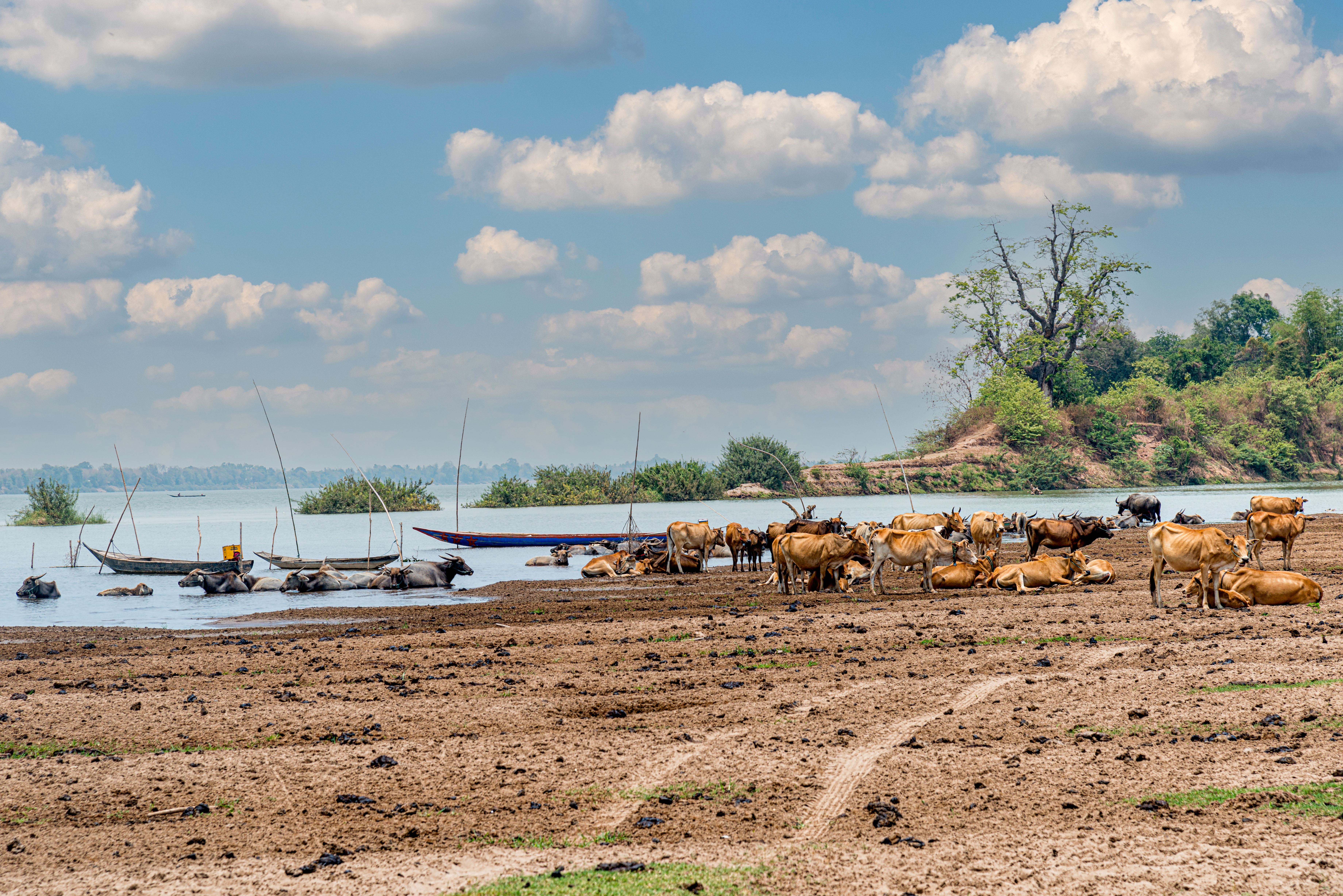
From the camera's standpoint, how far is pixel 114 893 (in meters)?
6.37

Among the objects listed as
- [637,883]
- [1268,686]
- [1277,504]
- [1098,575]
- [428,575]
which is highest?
[1277,504]

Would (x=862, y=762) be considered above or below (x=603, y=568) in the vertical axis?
below

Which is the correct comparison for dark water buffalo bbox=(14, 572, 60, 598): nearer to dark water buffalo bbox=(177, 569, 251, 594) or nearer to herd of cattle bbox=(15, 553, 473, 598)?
herd of cattle bbox=(15, 553, 473, 598)

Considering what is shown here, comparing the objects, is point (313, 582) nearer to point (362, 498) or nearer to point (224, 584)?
point (224, 584)

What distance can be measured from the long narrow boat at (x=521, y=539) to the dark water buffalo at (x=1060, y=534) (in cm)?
1348

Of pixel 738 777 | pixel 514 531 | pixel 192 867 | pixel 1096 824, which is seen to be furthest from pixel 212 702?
pixel 514 531

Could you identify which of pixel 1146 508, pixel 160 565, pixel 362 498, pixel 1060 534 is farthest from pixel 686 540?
pixel 362 498

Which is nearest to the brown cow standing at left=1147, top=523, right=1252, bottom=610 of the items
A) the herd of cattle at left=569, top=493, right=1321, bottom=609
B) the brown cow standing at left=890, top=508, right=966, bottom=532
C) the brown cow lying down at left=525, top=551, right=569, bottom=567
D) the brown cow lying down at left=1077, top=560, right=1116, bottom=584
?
the herd of cattle at left=569, top=493, right=1321, bottom=609

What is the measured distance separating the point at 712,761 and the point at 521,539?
3275cm

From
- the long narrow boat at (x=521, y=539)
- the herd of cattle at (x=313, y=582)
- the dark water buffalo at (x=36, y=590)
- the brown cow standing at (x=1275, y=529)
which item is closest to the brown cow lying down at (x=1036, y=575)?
the brown cow standing at (x=1275, y=529)

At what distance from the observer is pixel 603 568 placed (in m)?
28.5

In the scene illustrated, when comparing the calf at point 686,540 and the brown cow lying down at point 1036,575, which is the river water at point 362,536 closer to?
the calf at point 686,540

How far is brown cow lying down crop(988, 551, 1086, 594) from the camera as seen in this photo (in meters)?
19.7

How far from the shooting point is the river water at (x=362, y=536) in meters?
25.1
